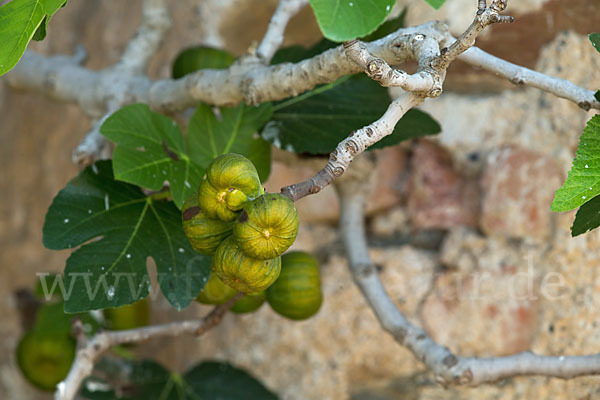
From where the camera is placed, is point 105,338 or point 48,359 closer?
point 105,338

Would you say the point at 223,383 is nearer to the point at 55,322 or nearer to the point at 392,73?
the point at 55,322

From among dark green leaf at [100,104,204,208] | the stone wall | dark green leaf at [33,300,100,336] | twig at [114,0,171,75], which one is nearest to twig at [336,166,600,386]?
the stone wall

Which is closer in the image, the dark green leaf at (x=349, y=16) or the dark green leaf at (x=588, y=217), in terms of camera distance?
the dark green leaf at (x=349, y=16)

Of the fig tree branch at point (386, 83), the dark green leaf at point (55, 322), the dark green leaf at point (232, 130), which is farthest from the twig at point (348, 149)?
the dark green leaf at point (55, 322)

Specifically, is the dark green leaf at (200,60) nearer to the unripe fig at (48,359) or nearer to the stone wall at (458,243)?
the stone wall at (458,243)

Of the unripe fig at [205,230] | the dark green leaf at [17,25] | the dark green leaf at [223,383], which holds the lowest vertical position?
the dark green leaf at [223,383]

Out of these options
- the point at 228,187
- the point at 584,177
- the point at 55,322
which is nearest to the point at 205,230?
the point at 228,187

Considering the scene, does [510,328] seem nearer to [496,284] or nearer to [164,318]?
[496,284]
